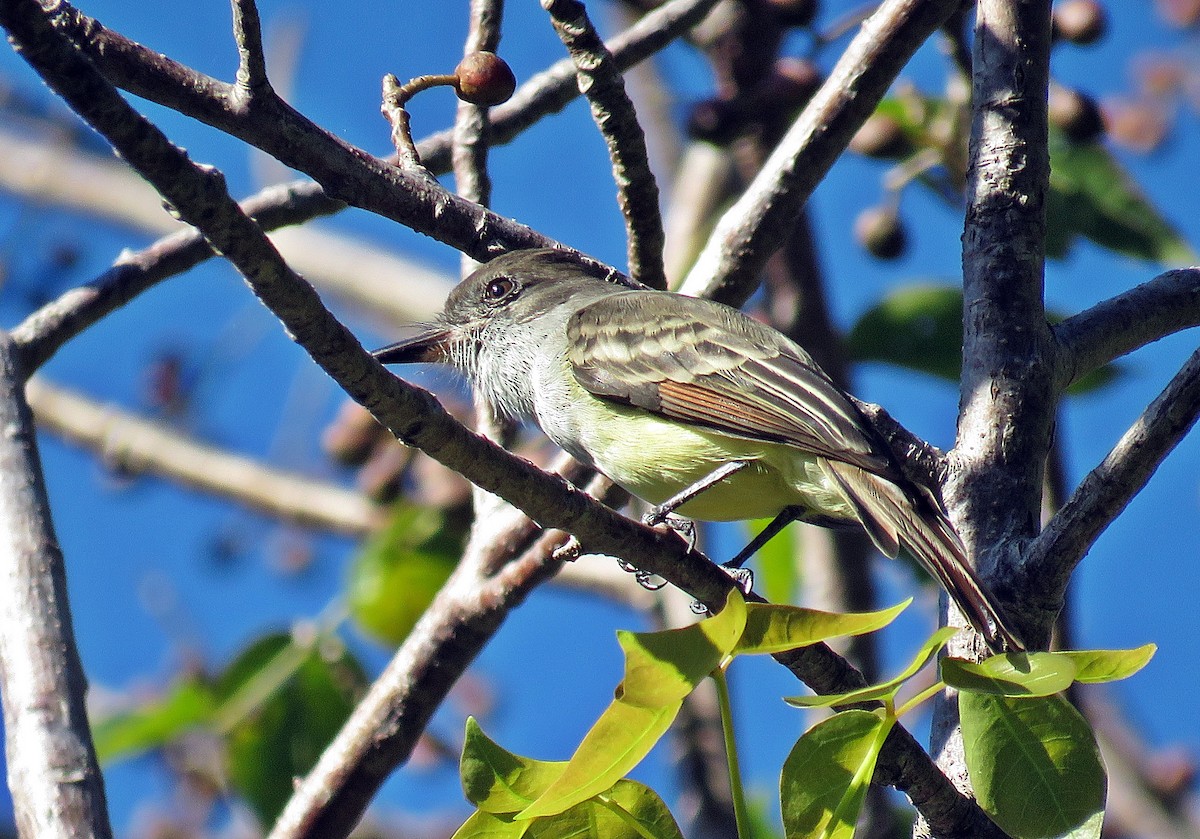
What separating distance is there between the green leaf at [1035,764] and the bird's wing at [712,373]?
1.18 m

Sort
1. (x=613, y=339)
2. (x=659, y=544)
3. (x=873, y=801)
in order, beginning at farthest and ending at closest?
(x=873, y=801), (x=613, y=339), (x=659, y=544)

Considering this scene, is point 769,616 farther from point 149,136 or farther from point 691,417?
point 691,417

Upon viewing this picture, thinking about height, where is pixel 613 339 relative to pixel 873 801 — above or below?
above

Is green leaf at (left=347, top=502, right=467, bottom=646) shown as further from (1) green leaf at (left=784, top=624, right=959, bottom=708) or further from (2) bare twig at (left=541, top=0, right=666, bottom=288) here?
(1) green leaf at (left=784, top=624, right=959, bottom=708)

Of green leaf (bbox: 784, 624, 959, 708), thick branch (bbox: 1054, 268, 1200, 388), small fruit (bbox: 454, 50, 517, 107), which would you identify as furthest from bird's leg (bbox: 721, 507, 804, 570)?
green leaf (bbox: 784, 624, 959, 708)

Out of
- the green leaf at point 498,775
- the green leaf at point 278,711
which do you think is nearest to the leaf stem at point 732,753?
the green leaf at point 498,775

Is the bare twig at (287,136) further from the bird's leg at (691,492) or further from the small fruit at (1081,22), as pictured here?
the small fruit at (1081,22)

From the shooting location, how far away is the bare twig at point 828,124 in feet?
12.7

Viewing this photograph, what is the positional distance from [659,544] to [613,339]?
5.75 feet

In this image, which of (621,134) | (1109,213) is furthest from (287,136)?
(1109,213)

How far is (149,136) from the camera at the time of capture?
6.54ft

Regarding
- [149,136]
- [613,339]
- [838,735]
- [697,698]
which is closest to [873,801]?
[697,698]

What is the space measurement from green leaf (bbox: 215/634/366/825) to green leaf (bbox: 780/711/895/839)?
9.25 ft

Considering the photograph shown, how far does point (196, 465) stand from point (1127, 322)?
16.3 ft
